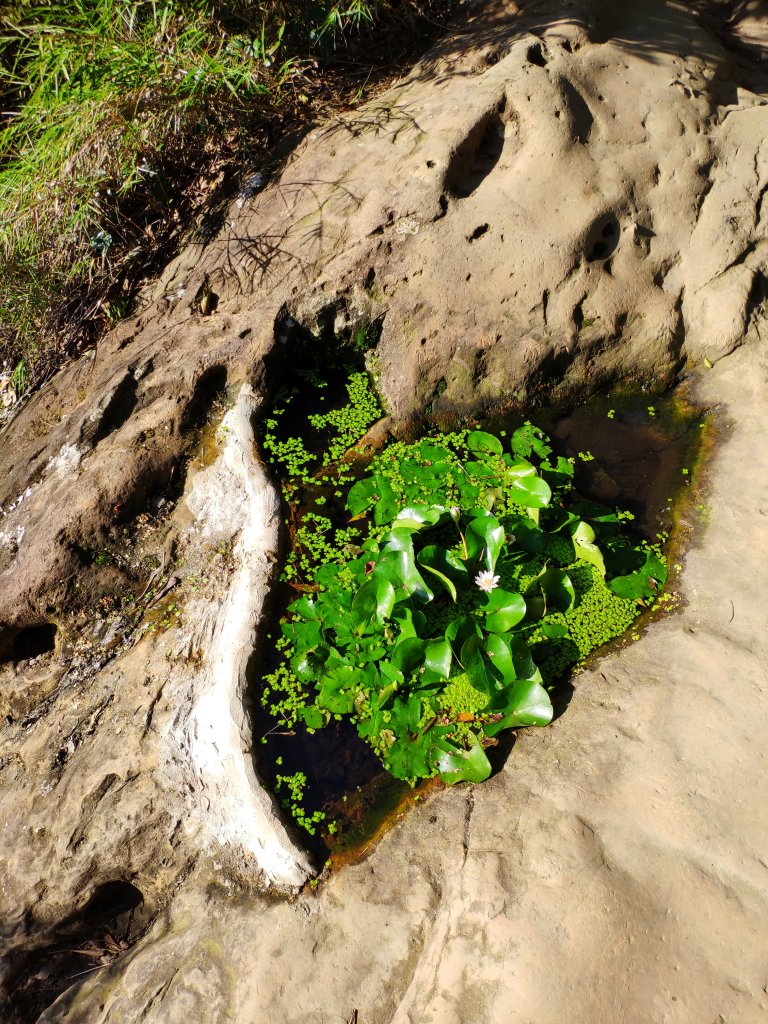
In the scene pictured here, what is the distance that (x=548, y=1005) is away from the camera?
5.67 feet

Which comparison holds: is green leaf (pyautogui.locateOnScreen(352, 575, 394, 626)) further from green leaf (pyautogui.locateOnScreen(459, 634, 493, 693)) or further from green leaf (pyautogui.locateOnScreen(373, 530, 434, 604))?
green leaf (pyautogui.locateOnScreen(459, 634, 493, 693))

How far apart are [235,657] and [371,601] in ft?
1.71

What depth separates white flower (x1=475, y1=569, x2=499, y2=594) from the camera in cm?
255

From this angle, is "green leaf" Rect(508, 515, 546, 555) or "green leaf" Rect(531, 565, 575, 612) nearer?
"green leaf" Rect(531, 565, 575, 612)

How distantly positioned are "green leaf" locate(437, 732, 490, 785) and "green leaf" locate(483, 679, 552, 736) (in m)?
0.09

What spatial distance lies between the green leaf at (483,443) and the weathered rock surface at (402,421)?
0.21 metres

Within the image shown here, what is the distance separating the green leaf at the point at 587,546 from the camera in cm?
261

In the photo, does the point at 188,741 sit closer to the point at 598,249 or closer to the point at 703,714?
the point at 703,714

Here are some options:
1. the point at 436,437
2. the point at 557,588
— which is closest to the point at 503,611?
the point at 557,588

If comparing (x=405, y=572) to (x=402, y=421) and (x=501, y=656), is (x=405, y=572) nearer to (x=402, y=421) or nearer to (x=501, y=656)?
(x=501, y=656)

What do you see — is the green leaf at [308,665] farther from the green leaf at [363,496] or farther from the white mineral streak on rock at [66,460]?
the white mineral streak on rock at [66,460]

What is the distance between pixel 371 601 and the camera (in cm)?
252

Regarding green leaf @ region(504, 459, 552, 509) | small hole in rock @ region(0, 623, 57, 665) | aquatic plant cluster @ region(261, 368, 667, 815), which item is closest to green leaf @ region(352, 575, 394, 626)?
aquatic plant cluster @ region(261, 368, 667, 815)

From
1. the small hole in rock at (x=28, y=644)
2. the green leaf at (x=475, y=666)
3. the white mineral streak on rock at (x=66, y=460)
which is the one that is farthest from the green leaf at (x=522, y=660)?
the white mineral streak on rock at (x=66, y=460)
